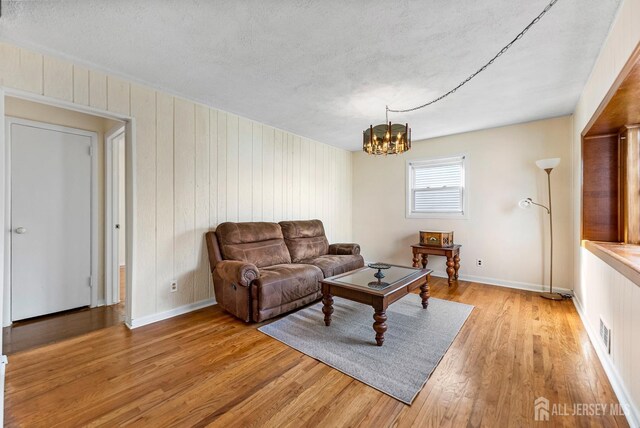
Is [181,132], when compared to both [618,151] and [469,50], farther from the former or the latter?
[618,151]

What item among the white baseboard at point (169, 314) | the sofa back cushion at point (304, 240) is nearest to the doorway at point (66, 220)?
the white baseboard at point (169, 314)

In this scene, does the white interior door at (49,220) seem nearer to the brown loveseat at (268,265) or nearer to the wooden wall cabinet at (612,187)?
the brown loveseat at (268,265)

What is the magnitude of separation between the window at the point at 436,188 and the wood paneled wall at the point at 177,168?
2.34 meters

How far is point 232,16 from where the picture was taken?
178cm

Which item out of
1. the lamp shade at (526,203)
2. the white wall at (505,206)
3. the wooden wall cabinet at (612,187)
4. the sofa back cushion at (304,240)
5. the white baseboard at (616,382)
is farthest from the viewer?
the sofa back cushion at (304,240)

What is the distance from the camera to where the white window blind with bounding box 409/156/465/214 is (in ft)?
14.7

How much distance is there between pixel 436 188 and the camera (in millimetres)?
4688

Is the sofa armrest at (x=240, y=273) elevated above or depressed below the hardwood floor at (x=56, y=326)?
above

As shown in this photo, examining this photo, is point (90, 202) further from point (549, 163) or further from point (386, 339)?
point (549, 163)

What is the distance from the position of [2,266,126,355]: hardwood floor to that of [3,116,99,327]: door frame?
19cm

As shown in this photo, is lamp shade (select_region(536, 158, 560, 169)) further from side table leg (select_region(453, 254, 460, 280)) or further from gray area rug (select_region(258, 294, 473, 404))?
gray area rug (select_region(258, 294, 473, 404))

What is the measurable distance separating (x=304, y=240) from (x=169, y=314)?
197cm

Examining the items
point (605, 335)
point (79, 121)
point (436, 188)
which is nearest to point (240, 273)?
point (79, 121)

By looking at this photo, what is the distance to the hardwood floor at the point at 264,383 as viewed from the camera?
152 cm
